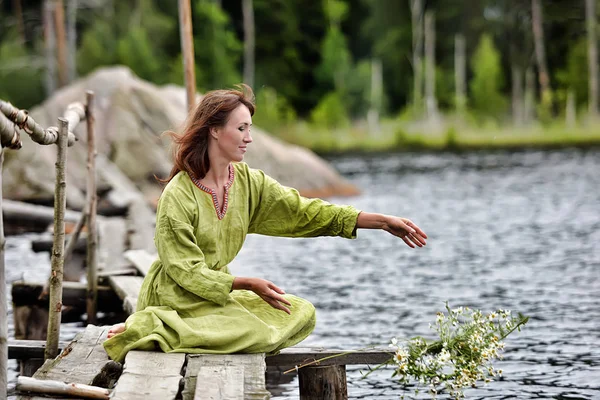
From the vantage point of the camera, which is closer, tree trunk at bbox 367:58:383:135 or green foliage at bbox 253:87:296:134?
green foliage at bbox 253:87:296:134

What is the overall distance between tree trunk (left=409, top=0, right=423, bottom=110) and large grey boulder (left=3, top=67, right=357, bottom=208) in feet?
85.0

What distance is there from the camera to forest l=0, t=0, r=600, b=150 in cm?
4453

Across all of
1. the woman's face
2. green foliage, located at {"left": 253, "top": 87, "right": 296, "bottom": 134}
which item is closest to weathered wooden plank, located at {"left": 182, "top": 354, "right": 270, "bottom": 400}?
the woman's face

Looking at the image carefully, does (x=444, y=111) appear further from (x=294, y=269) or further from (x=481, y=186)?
(x=294, y=269)

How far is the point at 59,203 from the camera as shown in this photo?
624cm

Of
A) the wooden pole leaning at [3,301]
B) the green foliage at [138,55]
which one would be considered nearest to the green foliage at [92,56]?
the green foliage at [138,55]

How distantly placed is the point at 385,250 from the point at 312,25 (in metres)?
37.6

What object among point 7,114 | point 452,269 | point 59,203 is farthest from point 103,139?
point 7,114

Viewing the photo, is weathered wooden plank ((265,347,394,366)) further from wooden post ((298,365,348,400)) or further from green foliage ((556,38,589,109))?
green foliage ((556,38,589,109))

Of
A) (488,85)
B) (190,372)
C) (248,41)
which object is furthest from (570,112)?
(190,372)

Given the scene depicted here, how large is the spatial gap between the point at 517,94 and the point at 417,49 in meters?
6.14

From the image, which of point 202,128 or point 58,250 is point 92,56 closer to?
point 58,250

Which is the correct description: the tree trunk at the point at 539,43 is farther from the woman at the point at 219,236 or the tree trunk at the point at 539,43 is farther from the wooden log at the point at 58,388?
the wooden log at the point at 58,388

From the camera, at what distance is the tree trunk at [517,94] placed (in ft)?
158
